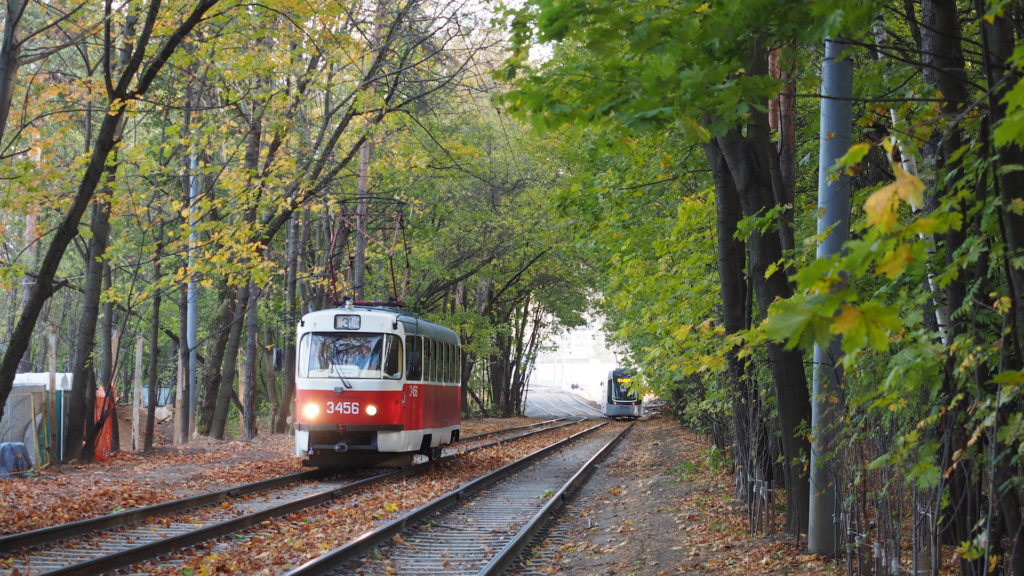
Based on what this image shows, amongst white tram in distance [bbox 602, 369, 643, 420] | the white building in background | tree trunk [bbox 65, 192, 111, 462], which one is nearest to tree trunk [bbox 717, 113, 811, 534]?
tree trunk [bbox 65, 192, 111, 462]

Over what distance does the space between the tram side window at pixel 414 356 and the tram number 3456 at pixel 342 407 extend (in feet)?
3.73

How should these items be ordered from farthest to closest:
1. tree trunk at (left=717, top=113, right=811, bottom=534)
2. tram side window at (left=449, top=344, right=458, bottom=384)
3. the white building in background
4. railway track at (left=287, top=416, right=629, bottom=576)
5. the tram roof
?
the white building in background, tram side window at (left=449, top=344, right=458, bottom=384), the tram roof, tree trunk at (left=717, top=113, right=811, bottom=534), railway track at (left=287, top=416, right=629, bottom=576)

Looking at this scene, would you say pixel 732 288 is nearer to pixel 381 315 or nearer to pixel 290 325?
pixel 381 315

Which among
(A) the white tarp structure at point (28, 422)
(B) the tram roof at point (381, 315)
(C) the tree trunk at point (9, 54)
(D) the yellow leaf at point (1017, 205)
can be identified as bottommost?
(A) the white tarp structure at point (28, 422)

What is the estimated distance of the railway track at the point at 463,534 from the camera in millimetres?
8672

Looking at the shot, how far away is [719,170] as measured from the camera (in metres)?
10.7

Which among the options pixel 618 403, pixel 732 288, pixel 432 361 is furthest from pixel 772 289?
pixel 618 403

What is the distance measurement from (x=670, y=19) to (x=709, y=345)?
6.58 metres

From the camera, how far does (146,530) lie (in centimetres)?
1030

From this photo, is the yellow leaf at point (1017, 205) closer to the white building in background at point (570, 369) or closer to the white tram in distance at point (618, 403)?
the white tram in distance at point (618, 403)

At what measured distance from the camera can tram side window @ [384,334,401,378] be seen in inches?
650

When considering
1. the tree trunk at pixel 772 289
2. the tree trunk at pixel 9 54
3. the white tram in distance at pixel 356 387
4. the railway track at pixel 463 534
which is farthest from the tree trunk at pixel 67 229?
the tree trunk at pixel 772 289

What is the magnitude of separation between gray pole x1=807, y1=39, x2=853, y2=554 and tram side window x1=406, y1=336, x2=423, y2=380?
32.6ft

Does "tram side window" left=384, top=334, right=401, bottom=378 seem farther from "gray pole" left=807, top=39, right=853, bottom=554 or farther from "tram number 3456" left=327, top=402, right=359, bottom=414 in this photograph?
"gray pole" left=807, top=39, right=853, bottom=554
